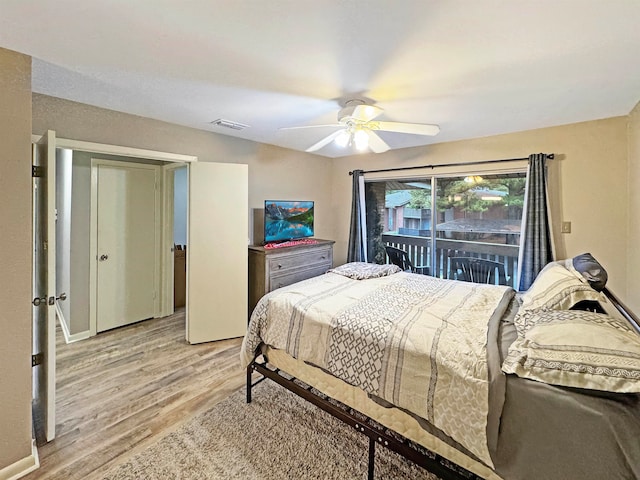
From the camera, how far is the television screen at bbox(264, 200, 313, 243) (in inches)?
157

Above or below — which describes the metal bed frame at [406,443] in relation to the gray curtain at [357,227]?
below

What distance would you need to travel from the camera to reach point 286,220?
4.22m

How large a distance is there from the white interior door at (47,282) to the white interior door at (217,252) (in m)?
1.43

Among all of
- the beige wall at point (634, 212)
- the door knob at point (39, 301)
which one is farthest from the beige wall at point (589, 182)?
the door knob at point (39, 301)

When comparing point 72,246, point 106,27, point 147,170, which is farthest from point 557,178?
point 72,246

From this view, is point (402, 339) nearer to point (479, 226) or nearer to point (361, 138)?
point (361, 138)

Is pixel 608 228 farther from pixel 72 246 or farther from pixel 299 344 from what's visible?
pixel 72 246

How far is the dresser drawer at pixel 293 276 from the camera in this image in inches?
149

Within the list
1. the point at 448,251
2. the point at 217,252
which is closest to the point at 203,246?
the point at 217,252

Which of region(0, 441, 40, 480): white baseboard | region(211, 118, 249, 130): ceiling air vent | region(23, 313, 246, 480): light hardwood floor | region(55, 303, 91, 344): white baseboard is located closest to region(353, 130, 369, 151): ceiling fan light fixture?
region(211, 118, 249, 130): ceiling air vent

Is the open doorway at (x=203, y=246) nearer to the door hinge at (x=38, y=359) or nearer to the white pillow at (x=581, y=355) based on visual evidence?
the door hinge at (x=38, y=359)

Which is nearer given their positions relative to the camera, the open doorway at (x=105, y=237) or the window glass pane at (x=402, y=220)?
the open doorway at (x=105, y=237)

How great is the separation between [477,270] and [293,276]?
8.07ft

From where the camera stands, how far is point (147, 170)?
3.93 m
